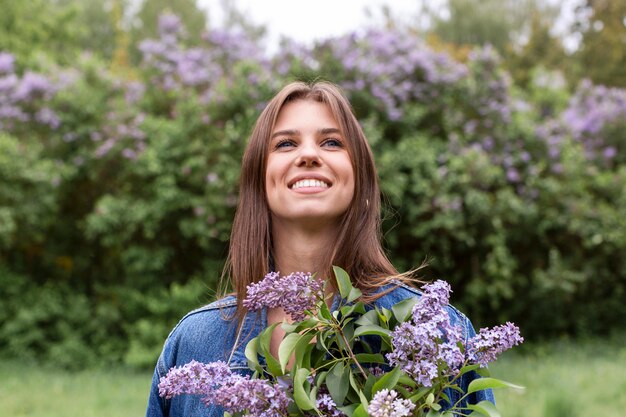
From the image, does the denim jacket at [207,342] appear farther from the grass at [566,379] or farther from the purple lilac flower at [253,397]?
the grass at [566,379]

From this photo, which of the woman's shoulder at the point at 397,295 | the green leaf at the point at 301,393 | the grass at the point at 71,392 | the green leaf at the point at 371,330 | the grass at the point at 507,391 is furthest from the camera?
the grass at the point at 71,392

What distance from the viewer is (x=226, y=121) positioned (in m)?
6.97

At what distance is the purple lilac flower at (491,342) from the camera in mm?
1358

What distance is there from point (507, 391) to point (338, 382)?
4.55 metres

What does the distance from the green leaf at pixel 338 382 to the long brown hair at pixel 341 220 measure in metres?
0.40

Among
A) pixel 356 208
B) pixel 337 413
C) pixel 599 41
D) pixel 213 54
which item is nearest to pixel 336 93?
pixel 356 208

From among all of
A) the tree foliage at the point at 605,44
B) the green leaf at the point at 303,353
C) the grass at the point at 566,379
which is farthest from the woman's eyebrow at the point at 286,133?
the tree foliage at the point at 605,44

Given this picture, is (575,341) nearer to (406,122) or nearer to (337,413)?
(406,122)

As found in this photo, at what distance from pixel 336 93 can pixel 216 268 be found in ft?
17.6

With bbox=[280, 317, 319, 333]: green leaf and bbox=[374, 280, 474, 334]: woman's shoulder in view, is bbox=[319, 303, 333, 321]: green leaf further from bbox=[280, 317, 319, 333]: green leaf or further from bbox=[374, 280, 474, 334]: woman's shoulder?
bbox=[374, 280, 474, 334]: woman's shoulder

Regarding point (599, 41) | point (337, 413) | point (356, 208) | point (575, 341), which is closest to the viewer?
point (337, 413)

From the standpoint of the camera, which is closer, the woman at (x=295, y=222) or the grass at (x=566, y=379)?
the woman at (x=295, y=222)

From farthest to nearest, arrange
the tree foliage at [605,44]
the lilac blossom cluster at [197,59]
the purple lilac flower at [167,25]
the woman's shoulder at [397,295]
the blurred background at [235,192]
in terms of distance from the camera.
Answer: the tree foliage at [605,44] → the purple lilac flower at [167,25] → the lilac blossom cluster at [197,59] → the blurred background at [235,192] → the woman's shoulder at [397,295]

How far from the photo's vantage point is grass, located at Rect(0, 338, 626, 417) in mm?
5035
